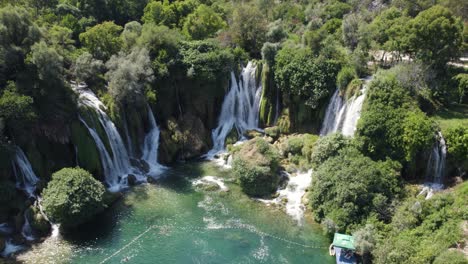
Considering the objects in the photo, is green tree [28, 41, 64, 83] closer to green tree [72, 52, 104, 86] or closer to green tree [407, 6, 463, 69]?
green tree [72, 52, 104, 86]

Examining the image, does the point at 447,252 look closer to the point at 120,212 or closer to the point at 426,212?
the point at 426,212

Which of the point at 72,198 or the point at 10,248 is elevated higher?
the point at 72,198

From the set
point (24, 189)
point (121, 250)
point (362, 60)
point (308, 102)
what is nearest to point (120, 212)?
point (121, 250)

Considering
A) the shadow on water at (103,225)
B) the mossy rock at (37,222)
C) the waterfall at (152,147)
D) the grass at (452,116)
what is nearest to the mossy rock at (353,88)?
the grass at (452,116)

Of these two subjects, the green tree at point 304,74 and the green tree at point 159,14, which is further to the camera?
the green tree at point 159,14

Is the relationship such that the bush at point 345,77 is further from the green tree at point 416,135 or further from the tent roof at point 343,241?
the tent roof at point 343,241

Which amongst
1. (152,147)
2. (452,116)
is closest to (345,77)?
(452,116)

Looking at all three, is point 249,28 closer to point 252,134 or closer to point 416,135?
point 252,134
